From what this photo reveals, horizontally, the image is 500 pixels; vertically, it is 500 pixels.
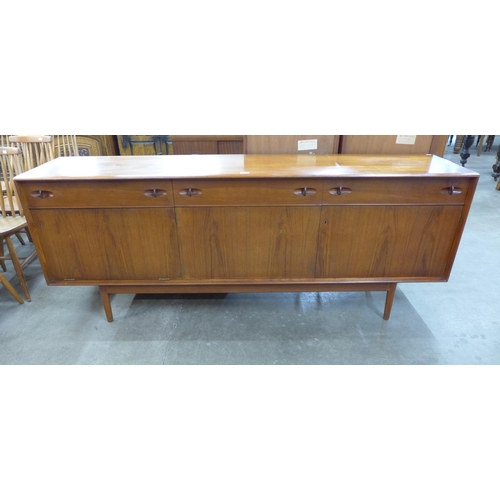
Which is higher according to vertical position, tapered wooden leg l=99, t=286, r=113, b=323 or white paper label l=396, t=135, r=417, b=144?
white paper label l=396, t=135, r=417, b=144

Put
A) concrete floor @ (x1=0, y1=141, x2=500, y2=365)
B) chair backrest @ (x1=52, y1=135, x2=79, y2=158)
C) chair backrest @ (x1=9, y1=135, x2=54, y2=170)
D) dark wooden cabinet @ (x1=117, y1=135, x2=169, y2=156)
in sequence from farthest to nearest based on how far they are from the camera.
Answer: dark wooden cabinet @ (x1=117, y1=135, x2=169, y2=156), chair backrest @ (x1=52, y1=135, x2=79, y2=158), chair backrest @ (x1=9, y1=135, x2=54, y2=170), concrete floor @ (x1=0, y1=141, x2=500, y2=365)

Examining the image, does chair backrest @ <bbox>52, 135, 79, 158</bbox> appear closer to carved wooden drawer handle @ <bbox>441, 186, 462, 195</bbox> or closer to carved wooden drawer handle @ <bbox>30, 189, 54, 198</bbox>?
carved wooden drawer handle @ <bbox>30, 189, 54, 198</bbox>

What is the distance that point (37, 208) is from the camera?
1.66m

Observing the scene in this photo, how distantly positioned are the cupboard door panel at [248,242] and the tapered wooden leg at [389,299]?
1.67 feet

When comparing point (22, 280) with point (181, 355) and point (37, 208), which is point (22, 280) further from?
point (181, 355)

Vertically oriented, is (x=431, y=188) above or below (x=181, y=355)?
above

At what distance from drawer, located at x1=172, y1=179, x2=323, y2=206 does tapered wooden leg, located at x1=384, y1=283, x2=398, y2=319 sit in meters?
0.73

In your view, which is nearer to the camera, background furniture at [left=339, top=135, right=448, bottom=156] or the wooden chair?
background furniture at [left=339, top=135, right=448, bottom=156]

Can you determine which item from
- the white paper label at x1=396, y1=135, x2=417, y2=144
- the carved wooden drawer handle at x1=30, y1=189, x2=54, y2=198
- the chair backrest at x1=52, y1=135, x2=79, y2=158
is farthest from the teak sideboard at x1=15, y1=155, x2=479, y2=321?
the chair backrest at x1=52, y1=135, x2=79, y2=158

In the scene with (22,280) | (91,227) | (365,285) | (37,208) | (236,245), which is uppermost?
(37,208)

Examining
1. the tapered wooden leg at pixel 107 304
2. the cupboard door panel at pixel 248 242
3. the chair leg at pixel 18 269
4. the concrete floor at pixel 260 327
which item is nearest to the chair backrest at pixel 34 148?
the chair leg at pixel 18 269

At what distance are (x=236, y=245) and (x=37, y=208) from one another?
102 cm

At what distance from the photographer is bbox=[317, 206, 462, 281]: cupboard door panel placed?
170 centimetres
